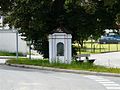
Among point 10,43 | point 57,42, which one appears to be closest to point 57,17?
point 57,42

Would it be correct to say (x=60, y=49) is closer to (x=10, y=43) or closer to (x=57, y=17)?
(x=57, y=17)

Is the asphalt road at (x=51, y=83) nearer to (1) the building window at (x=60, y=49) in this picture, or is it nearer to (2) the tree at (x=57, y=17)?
(1) the building window at (x=60, y=49)

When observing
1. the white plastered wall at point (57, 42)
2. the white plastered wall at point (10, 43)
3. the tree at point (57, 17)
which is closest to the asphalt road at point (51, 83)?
the white plastered wall at point (57, 42)

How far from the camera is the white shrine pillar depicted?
29594 millimetres

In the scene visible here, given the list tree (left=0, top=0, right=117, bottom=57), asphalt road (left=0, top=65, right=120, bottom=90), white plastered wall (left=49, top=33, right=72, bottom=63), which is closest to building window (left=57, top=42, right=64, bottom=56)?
white plastered wall (left=49, top=33, right=72, bottom=63)

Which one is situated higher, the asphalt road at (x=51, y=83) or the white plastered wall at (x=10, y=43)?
the white plastered wall at (x=10, y=43)

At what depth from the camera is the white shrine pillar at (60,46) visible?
29.6 m

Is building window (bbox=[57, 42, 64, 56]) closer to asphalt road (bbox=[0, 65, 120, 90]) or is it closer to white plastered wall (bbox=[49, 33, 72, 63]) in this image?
white plastered wall (bbox=[49, 33, 72, 63])

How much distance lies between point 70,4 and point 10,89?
46.1 feet

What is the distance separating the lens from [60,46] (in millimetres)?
29938

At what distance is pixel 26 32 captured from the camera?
33094 mm

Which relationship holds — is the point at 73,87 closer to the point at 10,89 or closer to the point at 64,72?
the point at 10,89

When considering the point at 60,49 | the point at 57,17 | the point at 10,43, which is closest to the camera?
the point at 60,49

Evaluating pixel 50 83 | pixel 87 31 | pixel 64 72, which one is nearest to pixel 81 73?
pixel 64 72
